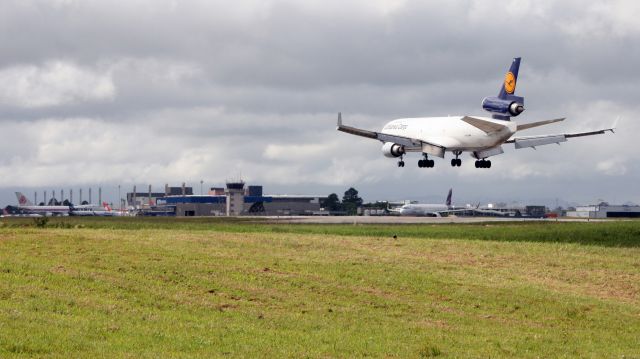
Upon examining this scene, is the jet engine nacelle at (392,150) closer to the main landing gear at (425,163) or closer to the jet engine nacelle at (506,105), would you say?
the main landing gear at (425,163)

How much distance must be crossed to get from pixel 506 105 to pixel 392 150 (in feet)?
49.2

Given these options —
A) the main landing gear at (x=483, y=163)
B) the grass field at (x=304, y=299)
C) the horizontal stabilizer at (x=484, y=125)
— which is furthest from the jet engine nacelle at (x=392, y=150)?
the grass field at (x=304, y=299)

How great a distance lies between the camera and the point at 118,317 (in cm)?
2814

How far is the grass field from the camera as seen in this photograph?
82.6 feet

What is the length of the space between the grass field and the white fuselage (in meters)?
33.2

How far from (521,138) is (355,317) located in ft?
229

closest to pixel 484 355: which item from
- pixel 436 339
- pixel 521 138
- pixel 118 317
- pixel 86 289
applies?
pixel 436 339

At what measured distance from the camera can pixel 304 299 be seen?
1372 inches

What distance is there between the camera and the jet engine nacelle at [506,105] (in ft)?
286

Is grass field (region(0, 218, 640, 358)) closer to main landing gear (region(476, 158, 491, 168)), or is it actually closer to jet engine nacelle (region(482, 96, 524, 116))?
jet engine nacelle (region(482, 96, 524, 116))

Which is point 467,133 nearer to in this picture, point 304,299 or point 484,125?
point 484,125

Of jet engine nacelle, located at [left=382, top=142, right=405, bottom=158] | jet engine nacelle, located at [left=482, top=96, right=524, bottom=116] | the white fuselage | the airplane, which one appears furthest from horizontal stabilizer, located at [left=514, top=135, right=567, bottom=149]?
jet engine nacelle, located at [left=382, top=142, right=405, bottom=158]

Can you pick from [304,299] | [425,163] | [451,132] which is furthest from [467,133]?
[304,299]

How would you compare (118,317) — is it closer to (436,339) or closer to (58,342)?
(58,342)
